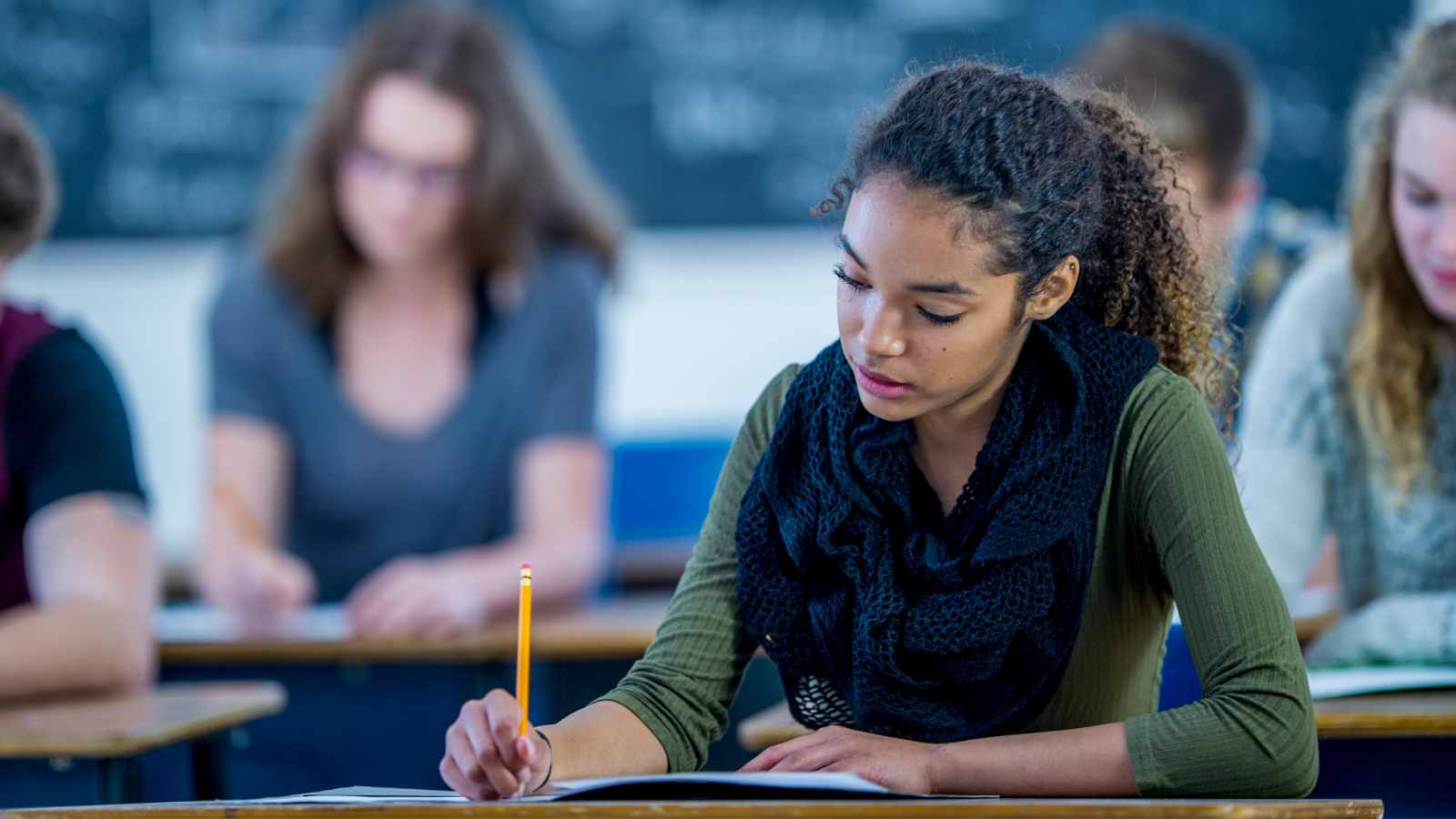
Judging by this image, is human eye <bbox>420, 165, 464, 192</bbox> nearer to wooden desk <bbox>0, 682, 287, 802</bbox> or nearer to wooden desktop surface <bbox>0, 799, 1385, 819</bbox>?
wooden desk <bbox>0, 682, 287, 802</bbox>

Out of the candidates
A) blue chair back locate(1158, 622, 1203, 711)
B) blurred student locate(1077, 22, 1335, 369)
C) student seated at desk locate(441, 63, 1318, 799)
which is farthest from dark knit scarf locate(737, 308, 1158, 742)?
blurred student locate(1077, 22, 1335, 369)

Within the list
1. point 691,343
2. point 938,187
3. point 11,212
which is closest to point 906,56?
point 691,343

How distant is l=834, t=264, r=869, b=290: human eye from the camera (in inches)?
39.6

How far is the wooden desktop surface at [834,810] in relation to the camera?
0.80 metres

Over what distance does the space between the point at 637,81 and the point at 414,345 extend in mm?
1186

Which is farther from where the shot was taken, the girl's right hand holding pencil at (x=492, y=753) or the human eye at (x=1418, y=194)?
the human eye at (x=1418, y=194)

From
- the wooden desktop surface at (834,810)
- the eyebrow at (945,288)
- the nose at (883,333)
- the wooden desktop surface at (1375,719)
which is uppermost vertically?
the eyebrow at (945,288)

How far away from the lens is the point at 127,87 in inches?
132

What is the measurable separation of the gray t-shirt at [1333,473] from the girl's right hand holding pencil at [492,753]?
1.06 meters

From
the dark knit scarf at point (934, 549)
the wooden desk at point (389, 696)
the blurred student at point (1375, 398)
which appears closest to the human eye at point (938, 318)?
the dark knit scarf at point (934, 549)

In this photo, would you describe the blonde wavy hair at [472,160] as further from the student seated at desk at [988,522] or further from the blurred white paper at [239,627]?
the student seated at desk at [988,522]

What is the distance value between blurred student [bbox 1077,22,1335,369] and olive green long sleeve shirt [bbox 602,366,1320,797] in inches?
A: 45.9

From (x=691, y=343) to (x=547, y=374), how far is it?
2.99ft

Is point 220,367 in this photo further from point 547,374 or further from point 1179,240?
point 1179,240
